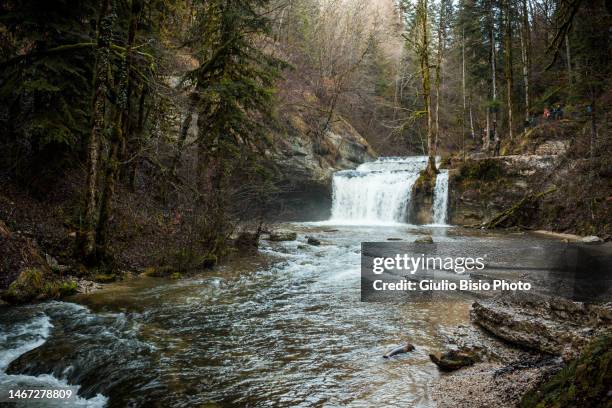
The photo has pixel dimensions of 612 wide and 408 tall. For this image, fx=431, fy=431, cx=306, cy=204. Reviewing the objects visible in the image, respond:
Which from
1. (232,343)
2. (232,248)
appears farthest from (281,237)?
(232,343)

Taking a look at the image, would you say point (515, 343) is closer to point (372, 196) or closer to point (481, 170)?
point (481, 170)

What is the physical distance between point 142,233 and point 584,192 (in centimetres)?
1561

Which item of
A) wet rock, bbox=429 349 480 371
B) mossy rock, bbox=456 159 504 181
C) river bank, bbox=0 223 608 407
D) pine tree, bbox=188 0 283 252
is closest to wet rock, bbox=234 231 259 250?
pine tree, bbox=188 0 283 252

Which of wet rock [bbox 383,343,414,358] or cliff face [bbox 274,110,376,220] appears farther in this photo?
cliff face [bbox 274,110,376,220]

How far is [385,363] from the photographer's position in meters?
4.99

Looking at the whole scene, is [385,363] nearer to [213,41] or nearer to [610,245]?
[610,245]

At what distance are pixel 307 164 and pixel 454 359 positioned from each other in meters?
21.7

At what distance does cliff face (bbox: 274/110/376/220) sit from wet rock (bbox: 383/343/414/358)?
61.1 feet

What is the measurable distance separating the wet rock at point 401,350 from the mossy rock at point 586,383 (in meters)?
2.66

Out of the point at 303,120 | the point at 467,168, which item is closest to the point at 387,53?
the point at 303,120

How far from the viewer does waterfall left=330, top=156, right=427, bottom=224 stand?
954 inches

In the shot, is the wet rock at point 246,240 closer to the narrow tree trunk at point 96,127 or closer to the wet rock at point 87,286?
the narrow tree trunk at point 96,127

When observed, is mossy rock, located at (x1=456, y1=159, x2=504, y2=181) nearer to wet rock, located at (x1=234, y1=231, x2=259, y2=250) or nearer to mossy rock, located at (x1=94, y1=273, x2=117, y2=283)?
wet rock, located at (x1=234, y1=231, x2=259, y2=250)

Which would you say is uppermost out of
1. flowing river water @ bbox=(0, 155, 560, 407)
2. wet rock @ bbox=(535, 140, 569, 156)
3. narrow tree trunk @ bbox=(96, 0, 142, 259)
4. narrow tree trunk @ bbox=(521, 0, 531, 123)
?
narrow tree trunk @ bbox=(521, 0, 531, 123)
